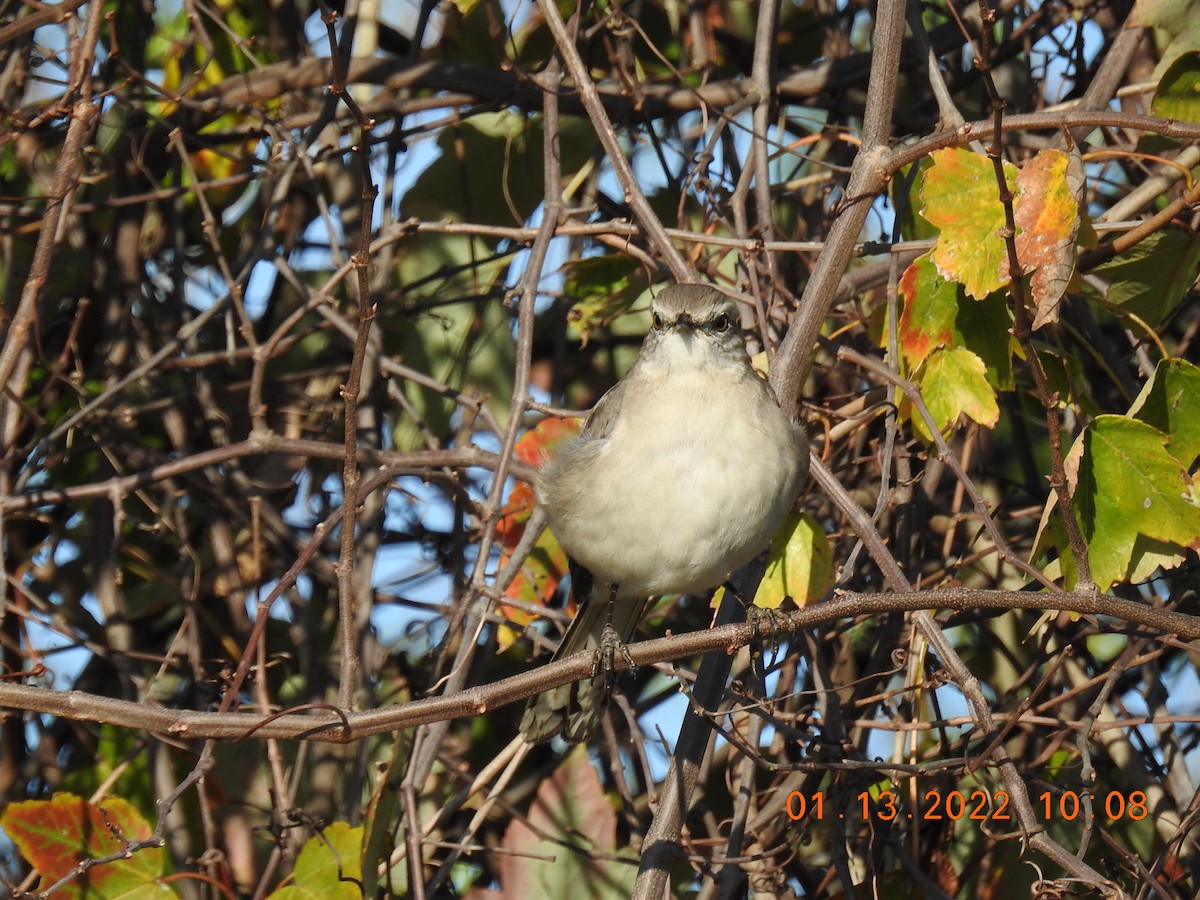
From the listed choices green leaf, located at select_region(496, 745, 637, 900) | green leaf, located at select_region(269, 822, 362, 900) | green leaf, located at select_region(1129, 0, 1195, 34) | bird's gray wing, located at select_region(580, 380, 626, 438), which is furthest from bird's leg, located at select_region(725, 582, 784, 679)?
green leaf, located at select_region(1129, 0, 1195, 34)

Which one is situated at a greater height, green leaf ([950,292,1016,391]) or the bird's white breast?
green leaf ([950,292,1016,391])

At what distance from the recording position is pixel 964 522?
15.4ft

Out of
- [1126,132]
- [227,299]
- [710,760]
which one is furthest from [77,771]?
[1126,132]

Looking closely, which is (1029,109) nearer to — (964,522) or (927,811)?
(964,522)

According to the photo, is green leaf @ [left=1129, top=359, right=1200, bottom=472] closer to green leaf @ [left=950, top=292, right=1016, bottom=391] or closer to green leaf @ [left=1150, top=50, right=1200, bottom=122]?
green leaf @ [left=950, top=292, right=1016, bottom=391]

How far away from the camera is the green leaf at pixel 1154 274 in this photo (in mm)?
3793

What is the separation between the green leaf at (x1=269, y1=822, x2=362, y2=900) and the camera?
148 inches

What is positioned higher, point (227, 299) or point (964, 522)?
point (227, 299)

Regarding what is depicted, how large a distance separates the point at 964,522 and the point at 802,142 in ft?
4.75

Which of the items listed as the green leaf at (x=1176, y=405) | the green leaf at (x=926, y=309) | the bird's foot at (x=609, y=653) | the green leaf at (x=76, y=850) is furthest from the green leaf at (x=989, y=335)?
the green leaf at (x=76, y=850)

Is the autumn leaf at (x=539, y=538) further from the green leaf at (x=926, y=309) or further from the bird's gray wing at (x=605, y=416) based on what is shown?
the green leaf at (x=926, y=309)

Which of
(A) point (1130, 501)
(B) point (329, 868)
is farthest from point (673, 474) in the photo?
(B) point (329, 868)

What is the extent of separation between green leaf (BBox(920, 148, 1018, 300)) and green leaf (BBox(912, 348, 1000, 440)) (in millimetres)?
244
